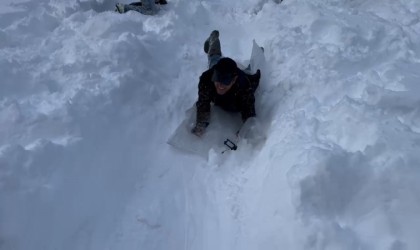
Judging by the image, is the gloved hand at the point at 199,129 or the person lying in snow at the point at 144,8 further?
the person lying in snow at the point at 144,8

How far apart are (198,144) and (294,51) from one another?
1.69 m

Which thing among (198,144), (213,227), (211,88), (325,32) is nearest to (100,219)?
(213,227)

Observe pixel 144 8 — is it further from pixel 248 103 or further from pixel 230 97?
pixel 248 103

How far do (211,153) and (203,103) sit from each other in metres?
0.60

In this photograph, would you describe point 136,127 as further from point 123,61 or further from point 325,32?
point 325,32

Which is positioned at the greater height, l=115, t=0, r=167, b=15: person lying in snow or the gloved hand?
l=115, t=0, r=167, b=15: person lying in snow

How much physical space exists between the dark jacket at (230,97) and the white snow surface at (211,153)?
9.4 inches

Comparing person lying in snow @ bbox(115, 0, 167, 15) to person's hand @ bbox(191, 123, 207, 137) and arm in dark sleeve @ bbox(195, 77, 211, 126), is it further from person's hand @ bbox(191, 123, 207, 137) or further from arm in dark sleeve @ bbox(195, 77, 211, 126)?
person's hand @ bbox(191, 123, 207, 137)

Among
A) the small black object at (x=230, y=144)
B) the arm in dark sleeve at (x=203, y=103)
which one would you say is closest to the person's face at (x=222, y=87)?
the arm in dark sleeve at (x=203, y=103)

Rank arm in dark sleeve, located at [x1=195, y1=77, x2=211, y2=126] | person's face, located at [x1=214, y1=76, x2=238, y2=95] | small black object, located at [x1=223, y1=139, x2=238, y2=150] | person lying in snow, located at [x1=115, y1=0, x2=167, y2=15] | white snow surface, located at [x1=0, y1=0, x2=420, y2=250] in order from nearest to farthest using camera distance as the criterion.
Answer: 1. white snow surface, located at [x1=0, y1=0, x2=420, y2=250]
2. small black object, located at [x1=223, y1=139, x2=238, y2=150]
3. person's face, located at [x1=214, y1=76, x2=238, y2=95]
4. arm in dark sleeve, located at [x1=195, y1=77, x2=211, y2=126]
5. person lying in snow, located at [x1=115, y1=0, x2=167, y2=15]

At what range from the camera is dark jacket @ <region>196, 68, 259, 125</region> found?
4621 millimetres

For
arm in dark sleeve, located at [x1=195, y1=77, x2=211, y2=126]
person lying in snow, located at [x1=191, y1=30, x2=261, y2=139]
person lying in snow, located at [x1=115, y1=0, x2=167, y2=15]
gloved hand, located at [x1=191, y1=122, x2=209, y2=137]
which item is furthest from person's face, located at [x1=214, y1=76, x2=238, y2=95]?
person lying in snow, located at [x1=115, y1=0, x2=167, y2=15]

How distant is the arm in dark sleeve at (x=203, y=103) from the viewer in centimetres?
469

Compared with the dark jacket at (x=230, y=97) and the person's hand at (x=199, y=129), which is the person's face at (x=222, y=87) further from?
the person's hand at (x=199, y=129)
